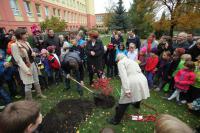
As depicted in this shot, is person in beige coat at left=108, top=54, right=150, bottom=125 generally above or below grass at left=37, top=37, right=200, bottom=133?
above

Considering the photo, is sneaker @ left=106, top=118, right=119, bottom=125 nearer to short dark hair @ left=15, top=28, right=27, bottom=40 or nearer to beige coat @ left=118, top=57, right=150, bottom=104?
beige coat @ left=118, top=57, right=150, bottom=104

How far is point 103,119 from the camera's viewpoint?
13.2 feet

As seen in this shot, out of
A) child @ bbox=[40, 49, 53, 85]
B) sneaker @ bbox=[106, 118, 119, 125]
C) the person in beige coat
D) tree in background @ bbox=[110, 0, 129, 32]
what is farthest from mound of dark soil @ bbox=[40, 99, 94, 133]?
tree in background @ bbox=[110, 0, 129, 32]

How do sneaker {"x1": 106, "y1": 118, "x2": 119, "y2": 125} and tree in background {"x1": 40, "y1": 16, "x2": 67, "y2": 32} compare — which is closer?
sneaker {"x1": 106, "y1": 118, "x2": 119, "y2": 125}

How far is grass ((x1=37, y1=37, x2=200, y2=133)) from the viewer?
12.1 feet

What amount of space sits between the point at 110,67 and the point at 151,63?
1.96 meters

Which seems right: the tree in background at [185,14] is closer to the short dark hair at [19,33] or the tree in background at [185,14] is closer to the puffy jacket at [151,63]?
the puffy jacket at [151,63]

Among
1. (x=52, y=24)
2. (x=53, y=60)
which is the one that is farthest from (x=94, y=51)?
(x=52, y=24)

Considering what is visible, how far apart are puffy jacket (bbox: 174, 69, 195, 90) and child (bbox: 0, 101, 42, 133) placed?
438 centimetres

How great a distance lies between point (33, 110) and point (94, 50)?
4375 mm

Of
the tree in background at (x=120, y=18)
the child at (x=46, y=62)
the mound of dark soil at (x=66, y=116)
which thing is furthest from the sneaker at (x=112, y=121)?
the tree in background at (x=120, y=18)

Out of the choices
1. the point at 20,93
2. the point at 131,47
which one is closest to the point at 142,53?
the point at 131,47

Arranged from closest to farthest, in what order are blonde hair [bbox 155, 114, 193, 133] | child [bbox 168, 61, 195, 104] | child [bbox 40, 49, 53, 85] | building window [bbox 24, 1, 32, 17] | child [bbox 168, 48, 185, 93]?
blonde hair [bbox 155, 114, 193, 133] → child [bbox 168, 61, 195, 104] → child [bbox 168, 48, 185, 93] → child [bbox 40, 49, 53, 85] → building window [bbox 24, 1, 32, 17]

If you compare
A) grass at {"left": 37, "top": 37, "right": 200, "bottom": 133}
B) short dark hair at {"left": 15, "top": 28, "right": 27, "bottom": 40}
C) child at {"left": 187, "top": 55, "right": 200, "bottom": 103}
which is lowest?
grass at {"left": 37, "top": 37, "right": 200, "bottom": 133}
